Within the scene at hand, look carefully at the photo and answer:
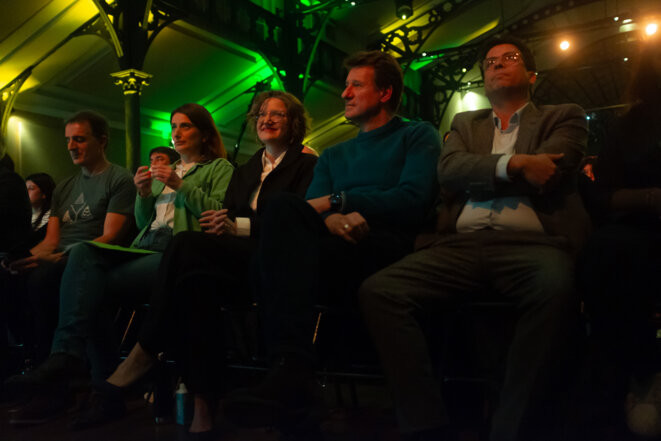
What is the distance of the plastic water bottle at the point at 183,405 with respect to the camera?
2326 millimetres

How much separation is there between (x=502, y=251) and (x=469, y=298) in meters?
0.18

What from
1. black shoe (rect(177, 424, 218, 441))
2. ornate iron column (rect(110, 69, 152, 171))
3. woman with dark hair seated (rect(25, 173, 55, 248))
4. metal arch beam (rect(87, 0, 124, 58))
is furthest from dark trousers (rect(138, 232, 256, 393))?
metal arch beam (rect(87, 0, 124, 58))

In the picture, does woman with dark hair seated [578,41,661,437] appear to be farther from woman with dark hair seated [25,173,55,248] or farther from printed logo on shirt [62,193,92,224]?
woman with dark hair seated [25,173,55,248]

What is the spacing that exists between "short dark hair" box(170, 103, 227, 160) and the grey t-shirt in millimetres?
403

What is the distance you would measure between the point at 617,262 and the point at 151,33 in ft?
23.0

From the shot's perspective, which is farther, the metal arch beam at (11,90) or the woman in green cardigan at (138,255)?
the metal arch beam at (11,90)

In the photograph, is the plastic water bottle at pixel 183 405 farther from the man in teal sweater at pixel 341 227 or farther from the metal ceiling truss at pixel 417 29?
the metal ceiling truss at pixel 417 29

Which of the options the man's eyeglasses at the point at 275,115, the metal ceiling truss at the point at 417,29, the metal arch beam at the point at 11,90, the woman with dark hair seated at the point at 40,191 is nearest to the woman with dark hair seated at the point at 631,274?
the man's eyeglasses at the point at 275,115

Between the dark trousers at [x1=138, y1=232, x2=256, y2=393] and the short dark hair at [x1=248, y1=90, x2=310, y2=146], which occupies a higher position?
the short dark hair at [x1=248, y1=90, x2=310, y2=146]

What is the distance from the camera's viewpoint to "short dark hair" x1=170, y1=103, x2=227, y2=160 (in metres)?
3.03

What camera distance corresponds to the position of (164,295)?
2166 mm

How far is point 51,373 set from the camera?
2.31 meters

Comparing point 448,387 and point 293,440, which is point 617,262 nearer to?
point 448,387

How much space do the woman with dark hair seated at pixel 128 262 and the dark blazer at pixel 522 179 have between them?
1.13 meters
